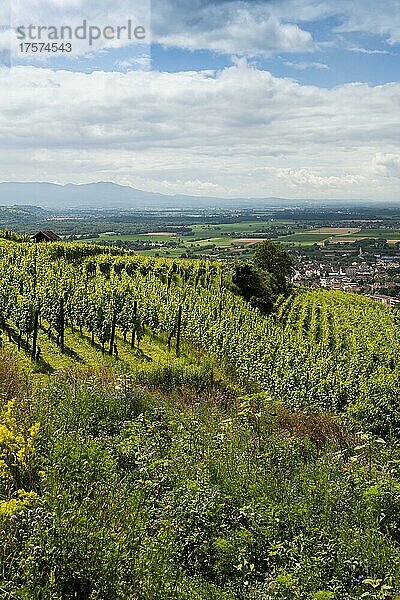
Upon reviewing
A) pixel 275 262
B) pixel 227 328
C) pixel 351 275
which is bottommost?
pixel 351 275

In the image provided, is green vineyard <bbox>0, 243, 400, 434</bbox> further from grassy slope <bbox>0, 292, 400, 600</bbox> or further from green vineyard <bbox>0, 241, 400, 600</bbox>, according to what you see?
grassy slope <bbox>0, 292, 400, 600</bbox>

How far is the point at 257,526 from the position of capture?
599cm

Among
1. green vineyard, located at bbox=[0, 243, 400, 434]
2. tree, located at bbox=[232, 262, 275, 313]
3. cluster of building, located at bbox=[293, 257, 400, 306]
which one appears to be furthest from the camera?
cluster of building, located at bbox=[293, 257, 400, 306]

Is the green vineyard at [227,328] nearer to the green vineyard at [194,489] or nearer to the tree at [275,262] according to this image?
Result: the green vineyard at [194,489]

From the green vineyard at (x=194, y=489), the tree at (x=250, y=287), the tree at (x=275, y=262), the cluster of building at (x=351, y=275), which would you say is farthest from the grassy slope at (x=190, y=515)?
the cluster of building at (x=351, y=275)

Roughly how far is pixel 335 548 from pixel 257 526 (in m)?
0.93

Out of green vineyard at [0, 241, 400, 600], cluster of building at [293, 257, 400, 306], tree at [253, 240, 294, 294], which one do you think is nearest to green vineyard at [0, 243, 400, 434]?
green vineyard at [0, 241, 400, 600]

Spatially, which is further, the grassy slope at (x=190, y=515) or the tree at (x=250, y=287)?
the tree at (x=250, y=287)

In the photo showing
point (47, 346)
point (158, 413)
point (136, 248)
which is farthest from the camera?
point (136, 248)

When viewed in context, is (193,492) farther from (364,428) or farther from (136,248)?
(136,248)

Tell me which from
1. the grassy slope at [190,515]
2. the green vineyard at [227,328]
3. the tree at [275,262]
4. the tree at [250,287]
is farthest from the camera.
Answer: the tree at [275,262]

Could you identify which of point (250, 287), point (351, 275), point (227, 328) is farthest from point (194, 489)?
point (351, 275)

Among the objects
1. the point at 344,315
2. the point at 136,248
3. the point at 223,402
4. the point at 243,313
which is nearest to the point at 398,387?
the point at 223,402

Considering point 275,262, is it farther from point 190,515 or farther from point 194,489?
point 190,515
